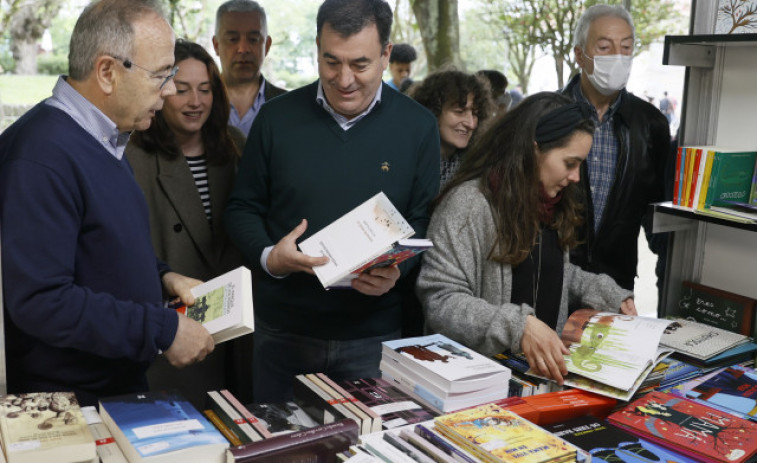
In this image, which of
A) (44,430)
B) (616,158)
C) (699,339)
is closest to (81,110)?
(44,430)

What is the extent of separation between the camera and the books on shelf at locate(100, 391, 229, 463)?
4.21 feet

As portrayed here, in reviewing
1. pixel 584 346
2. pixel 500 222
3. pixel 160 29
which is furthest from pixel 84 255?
pixel 584 346

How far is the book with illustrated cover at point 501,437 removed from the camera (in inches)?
53.9

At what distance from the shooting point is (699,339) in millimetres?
2355

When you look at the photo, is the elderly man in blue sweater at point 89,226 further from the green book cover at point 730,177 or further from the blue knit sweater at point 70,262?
the green book cover at point 730,177

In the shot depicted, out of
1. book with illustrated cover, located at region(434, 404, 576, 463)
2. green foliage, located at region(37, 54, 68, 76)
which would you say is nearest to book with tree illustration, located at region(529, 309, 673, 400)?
book with illustrated cover, located at region(434, 404, 576, 463)

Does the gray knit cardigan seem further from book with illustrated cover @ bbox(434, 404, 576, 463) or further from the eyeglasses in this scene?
the eyeglasses

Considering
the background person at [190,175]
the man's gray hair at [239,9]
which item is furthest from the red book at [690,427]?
the man's gray hair at [239,9]

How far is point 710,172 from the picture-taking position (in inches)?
99.3

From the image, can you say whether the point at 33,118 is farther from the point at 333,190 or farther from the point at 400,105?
the point at 400,105

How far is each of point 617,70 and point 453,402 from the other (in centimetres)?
198

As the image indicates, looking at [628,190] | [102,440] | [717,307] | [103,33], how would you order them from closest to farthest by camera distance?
[102,440] → [103,33] → [717,307] → [628,190]

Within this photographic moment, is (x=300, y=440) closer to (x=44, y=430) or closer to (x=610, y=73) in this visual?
(x=44, y=430)

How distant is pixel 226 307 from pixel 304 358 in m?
0.72
